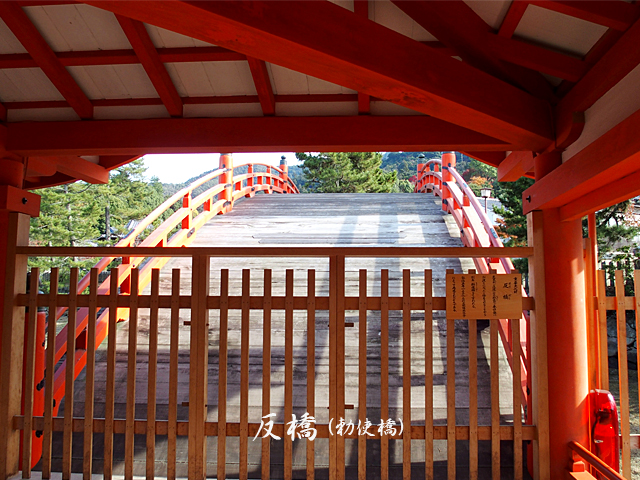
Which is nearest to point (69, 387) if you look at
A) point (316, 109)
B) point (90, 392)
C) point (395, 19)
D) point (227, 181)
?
point (90, 392)

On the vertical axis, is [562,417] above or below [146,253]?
below

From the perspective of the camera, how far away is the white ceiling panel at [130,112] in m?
3.54

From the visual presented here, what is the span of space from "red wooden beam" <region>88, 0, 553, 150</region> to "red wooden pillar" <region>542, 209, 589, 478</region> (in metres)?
0.93

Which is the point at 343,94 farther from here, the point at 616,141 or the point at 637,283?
the point at 637,283

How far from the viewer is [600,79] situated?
2500mm

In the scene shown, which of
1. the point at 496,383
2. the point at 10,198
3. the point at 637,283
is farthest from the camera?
the point at 10,198

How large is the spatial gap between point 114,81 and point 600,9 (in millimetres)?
3096

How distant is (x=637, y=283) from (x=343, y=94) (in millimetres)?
2412

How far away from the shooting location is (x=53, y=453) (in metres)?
3.75

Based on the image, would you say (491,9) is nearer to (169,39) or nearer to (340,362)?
(169,39)

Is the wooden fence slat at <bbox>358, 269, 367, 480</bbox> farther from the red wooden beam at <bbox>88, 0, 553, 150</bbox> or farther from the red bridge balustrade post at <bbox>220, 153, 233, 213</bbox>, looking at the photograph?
the red bridge balustrade post at <bbox>220, 153, 233, 213</bbox>

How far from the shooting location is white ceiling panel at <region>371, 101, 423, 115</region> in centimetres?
343

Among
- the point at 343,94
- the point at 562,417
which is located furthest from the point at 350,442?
the point at 343,94

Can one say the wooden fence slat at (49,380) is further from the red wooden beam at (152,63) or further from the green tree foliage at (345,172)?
the green tree foliage at (345,172)
